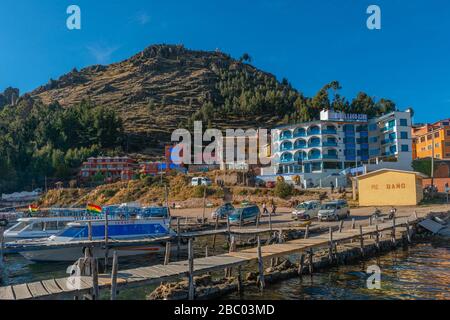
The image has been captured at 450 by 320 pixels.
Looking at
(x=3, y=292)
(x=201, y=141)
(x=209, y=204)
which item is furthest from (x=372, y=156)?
(x=3, y=292)

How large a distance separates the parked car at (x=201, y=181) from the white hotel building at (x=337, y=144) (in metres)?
15.1

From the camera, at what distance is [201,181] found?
7156 centimetres

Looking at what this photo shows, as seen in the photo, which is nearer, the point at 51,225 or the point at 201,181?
the point at 51,225

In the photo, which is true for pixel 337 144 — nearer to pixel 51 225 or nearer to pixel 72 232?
pixel 51 225

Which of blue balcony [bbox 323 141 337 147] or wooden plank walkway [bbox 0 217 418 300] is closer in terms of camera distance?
wooden plank walkway [bbox 0 217 418 300]

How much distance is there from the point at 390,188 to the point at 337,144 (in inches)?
1445

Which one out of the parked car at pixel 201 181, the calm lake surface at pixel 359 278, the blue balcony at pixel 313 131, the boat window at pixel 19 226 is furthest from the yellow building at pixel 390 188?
the boat window at pixel 19 226

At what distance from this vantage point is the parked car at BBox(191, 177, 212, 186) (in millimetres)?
70994

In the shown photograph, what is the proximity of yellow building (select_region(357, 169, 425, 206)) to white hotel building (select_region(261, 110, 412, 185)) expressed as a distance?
2659 centimetres

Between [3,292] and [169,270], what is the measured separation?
20.4 ft

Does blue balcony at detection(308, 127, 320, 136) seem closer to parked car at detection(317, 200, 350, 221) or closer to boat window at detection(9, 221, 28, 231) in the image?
parked car at detection(317, 200, 350, 221)

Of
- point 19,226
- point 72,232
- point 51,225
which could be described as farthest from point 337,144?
point 19,226

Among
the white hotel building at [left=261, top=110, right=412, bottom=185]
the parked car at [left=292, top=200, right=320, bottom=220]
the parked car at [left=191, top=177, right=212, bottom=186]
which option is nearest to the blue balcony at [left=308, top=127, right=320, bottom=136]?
the white hotel building at [left=261, top=110, right=412, bottom=185]

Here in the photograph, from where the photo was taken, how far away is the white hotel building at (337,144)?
8031cm
